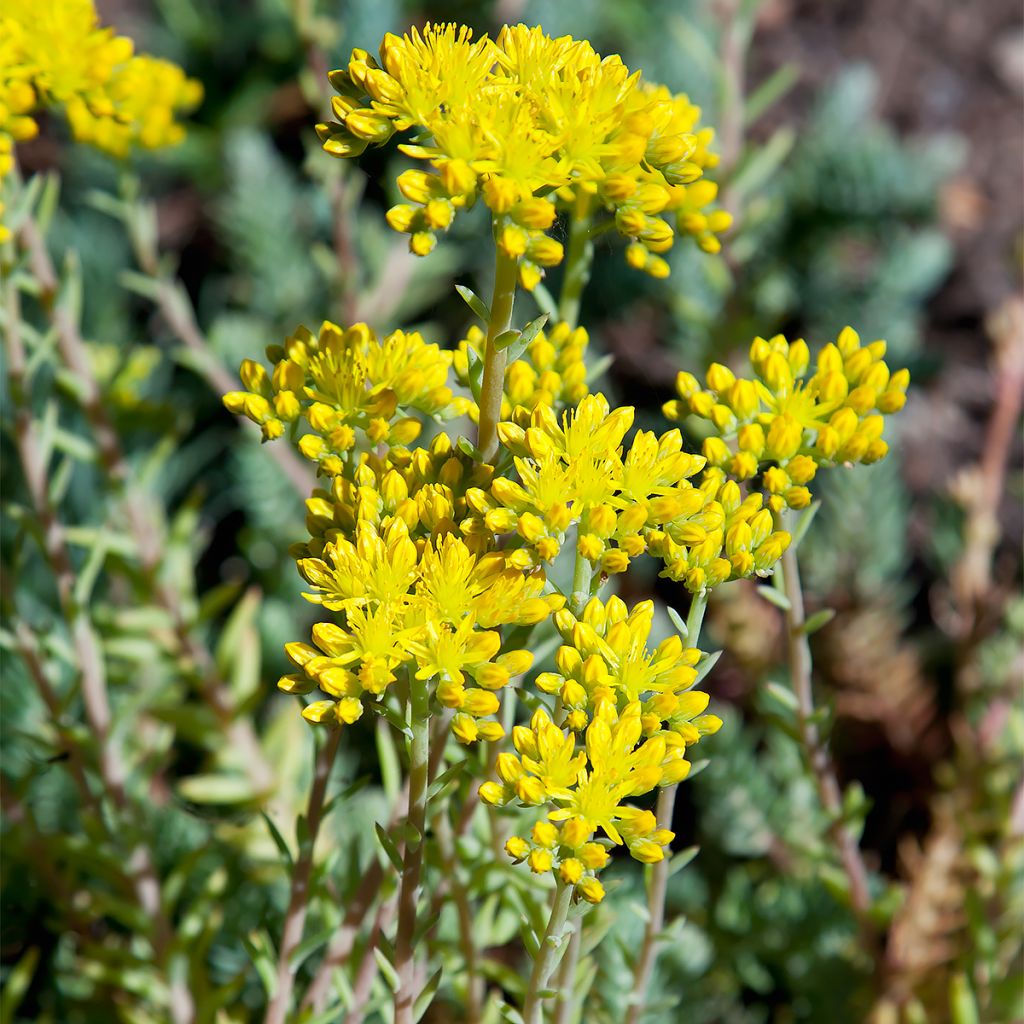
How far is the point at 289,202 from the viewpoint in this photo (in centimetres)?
229

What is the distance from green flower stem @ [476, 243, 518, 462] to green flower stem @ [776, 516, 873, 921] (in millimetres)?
225

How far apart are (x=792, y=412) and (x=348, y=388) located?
31 cm

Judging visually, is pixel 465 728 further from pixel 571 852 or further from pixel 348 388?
pixel 348 388

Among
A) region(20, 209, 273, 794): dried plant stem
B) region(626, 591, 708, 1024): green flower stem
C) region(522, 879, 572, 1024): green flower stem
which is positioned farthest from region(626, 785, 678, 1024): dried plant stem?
region(20, 209, 273, 794): dried plant stem

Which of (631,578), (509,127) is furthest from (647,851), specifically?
(631,578)

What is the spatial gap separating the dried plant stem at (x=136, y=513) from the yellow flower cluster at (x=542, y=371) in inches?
21.5

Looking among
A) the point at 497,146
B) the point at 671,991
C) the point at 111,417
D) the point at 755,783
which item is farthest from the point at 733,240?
the point at 497,146

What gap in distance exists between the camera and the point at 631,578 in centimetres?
199

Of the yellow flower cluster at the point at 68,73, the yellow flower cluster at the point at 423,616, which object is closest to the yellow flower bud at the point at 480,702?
the yellow flower cluster at the point at 423,616

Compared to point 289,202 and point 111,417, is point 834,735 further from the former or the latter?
point 289,202

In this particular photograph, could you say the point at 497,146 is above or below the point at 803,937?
above

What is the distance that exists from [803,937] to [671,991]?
19 centimetres

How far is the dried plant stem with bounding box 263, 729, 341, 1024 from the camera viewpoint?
0.88 metres

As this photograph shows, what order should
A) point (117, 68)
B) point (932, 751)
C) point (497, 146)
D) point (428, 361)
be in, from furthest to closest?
1. point (932, 751)
2. point (117, 68)
3. point (428, 361)
4. point (497, 146)
